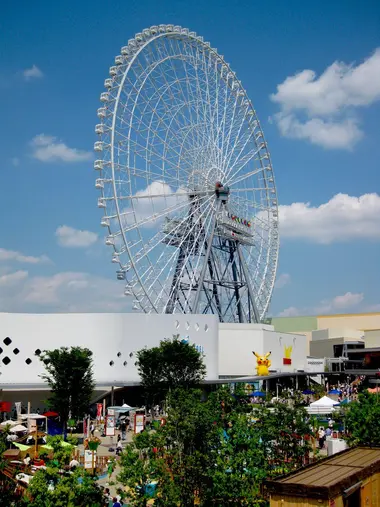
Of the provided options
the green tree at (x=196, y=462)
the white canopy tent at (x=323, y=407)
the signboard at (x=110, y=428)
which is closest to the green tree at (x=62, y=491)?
the green tree at (x=196, y=462)

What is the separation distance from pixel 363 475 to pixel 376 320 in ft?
377

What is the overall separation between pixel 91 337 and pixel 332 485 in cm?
4569

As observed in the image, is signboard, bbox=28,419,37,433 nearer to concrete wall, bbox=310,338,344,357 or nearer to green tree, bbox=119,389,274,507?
green tree, bbox=119,389,274,507

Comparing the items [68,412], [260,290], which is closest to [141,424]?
[68,412]

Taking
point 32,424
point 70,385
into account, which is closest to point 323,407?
point 70,385

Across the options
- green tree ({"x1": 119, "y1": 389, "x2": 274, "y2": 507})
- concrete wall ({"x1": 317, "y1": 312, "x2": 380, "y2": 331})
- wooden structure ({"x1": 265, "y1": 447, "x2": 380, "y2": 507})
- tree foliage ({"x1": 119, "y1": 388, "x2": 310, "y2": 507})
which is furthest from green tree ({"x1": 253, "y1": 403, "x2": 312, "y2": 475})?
concrete wall ({"x1": 317, "y1": 312, "x2": 380, "y2": 331})

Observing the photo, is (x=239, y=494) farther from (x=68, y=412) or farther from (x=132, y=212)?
(x=132, y=212)

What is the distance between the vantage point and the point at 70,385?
4428 centimetres

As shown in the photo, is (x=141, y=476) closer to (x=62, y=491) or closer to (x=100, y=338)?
(x=62, y=491)

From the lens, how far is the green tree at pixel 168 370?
50.1 m

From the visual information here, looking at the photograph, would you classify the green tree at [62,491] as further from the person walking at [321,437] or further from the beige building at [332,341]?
the beige building at [332,341]

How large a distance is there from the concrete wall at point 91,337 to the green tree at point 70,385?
9333 mm

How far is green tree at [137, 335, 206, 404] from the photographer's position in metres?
50.1

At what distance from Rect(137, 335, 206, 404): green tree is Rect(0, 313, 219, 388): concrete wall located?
5.07 m
